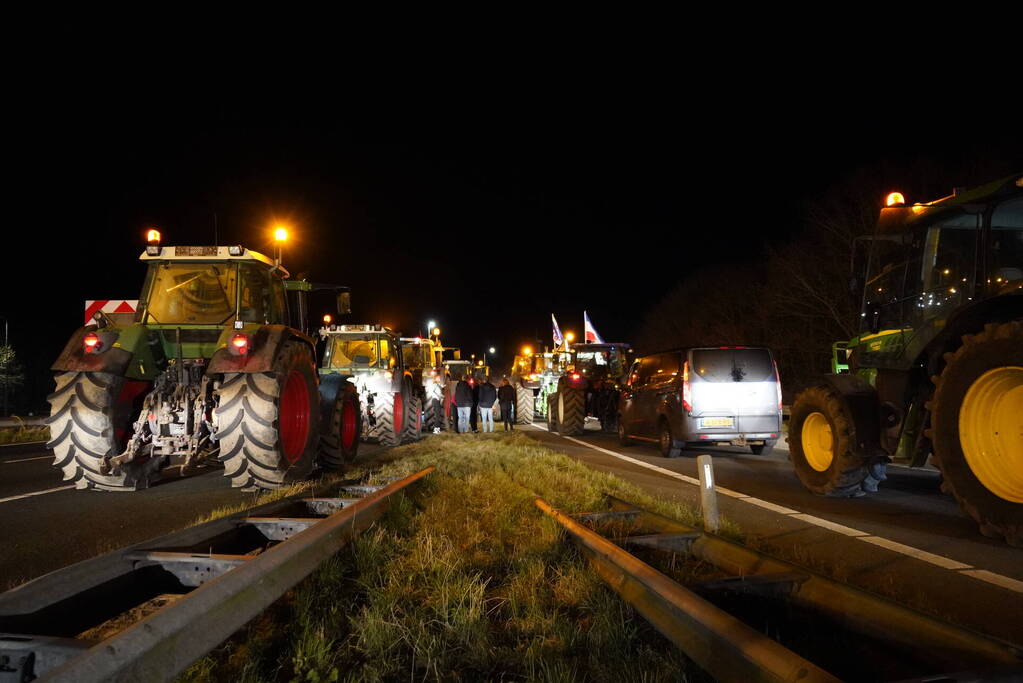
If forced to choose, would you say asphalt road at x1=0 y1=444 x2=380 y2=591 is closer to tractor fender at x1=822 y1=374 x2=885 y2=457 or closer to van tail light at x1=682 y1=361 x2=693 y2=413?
tractor fender at x1=822 y1=374 x2=885 y2=457

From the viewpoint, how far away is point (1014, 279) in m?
5.54

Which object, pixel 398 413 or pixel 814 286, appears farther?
pixel 814 286

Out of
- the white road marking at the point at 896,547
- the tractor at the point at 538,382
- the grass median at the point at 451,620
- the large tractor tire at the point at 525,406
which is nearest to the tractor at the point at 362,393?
the grass median at the point at 451,620

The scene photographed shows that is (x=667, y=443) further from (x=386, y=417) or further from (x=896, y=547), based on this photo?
(x=896, y=547)

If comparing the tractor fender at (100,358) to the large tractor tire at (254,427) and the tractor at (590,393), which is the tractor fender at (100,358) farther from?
the tractor at (590,393)

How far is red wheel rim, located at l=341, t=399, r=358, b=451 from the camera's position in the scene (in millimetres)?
9817

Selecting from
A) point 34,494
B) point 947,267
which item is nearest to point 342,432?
point 34,494

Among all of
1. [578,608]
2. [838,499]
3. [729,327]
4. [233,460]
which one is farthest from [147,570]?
[729,327]

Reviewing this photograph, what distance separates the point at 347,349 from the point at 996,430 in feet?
40.2

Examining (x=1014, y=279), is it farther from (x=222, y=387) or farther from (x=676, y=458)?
(x=222, y=387)

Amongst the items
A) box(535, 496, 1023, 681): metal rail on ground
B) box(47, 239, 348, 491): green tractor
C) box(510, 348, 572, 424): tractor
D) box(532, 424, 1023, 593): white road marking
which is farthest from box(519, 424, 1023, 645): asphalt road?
box(510, 348, 572, 424): tractor

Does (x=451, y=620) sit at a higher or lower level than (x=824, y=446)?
lower

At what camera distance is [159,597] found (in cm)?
299

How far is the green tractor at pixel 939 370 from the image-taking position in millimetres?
4992
